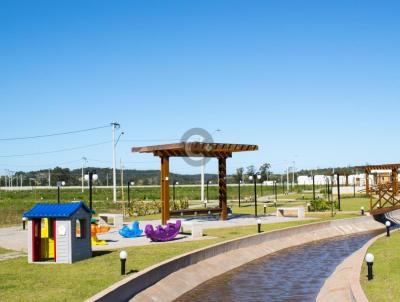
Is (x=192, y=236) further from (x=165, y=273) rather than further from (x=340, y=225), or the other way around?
(x=340, y=225)

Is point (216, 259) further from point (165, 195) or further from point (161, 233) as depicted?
point (165, 195)

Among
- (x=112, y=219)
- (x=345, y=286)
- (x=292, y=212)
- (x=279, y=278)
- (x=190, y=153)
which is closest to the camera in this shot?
(x=345, y=286)

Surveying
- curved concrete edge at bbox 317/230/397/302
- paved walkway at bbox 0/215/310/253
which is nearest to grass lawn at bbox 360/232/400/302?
curved concrete edge at bbox 317/230/397/302

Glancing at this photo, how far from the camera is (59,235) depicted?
19891mm

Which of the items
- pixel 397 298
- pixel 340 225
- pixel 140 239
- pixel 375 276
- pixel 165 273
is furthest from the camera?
pixel 340 225

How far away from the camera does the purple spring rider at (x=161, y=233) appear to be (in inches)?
1041

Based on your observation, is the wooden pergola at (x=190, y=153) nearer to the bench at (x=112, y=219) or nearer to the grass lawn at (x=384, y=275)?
the bench at (x=112, y=219)

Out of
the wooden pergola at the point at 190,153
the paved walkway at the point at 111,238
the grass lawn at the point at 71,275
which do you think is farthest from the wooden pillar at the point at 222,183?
the grass lawn at the point at 71,275

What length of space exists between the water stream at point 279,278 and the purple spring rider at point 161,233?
4928 millimetres

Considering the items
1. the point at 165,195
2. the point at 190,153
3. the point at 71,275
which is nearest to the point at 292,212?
the point at 190,153

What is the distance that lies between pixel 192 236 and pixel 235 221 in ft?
35.5

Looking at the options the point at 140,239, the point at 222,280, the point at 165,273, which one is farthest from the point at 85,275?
the point at 140,239

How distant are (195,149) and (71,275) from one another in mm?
18820

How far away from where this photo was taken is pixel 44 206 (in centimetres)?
2070
